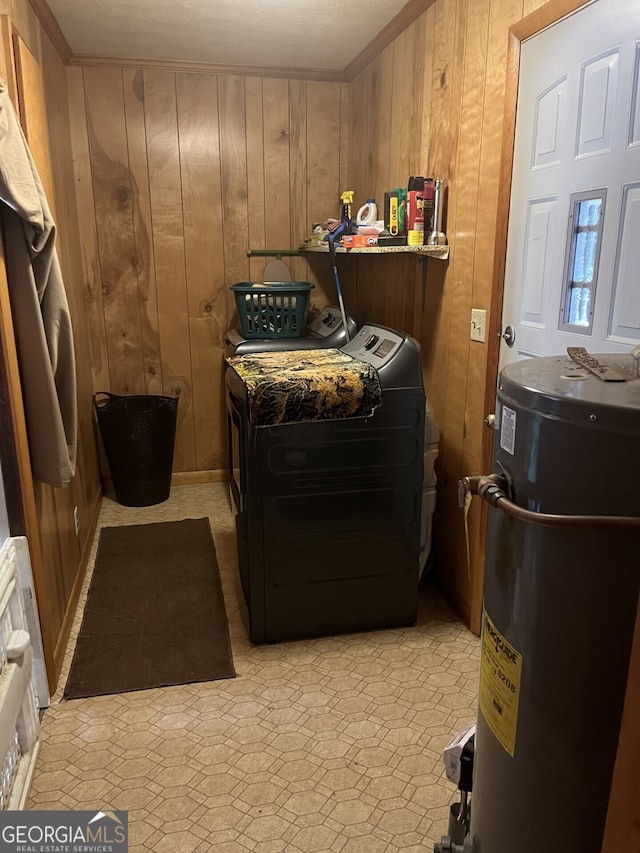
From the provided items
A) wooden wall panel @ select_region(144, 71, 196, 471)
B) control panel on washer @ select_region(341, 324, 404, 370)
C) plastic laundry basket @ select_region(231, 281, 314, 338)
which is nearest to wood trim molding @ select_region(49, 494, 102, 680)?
wooden wall panel @ select_region(144, 71, 196, 471)

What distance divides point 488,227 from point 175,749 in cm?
192

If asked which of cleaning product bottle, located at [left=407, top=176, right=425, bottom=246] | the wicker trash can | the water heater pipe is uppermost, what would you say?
cleaning product bottle, located at [left=407, top=176, right=425, bottom=246]

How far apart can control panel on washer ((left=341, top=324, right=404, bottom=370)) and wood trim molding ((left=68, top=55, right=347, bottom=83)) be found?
1857mm

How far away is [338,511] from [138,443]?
164cm

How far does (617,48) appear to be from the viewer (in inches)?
60.6

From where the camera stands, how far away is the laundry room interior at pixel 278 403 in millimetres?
1737

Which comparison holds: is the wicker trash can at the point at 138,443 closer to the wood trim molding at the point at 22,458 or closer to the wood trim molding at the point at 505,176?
the wood trim molding at the point at 22,458

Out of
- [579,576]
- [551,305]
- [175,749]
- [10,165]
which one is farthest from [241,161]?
[579,576]

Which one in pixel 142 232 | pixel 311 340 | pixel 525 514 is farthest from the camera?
pixel 142 232

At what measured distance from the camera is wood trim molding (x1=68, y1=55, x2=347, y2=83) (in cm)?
334

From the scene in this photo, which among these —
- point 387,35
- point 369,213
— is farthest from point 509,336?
point 387,35

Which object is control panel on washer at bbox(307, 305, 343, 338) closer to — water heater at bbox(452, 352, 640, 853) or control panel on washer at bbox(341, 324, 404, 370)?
control panel on washer at bbox(341, 324, 404, 370)

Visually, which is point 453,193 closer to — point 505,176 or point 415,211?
point 415,211

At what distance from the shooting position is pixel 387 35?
2885 mm
